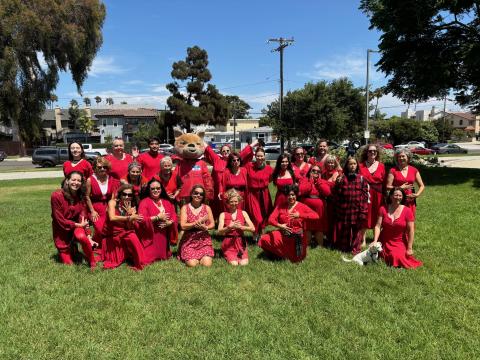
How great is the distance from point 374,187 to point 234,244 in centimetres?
248

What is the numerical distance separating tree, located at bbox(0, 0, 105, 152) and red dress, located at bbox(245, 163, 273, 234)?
3279 cm

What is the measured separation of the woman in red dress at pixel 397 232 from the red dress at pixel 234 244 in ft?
6.16

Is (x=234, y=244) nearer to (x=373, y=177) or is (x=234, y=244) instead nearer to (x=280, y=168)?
(x=280, y=168)

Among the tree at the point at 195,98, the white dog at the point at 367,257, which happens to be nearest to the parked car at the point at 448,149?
the tree at the point at 195,98

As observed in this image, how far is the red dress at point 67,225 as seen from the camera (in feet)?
17.6

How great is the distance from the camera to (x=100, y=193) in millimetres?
5664

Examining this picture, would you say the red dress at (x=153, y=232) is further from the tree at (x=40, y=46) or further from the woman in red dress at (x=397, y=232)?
the tree at (x=40, y=46)

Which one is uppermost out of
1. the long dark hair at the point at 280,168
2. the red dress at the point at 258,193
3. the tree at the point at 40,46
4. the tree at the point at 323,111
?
the tree at the point at 40,46

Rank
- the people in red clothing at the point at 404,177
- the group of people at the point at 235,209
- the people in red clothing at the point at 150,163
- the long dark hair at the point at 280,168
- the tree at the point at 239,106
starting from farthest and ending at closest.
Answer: the tree at the point at 239,106, the people in red clothing at the point at 150,163, the long dark hair at the point at 280,168, the people in red clothing at the point at 404,177, the group of people at the point at 235,209

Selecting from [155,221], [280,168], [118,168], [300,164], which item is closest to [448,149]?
[300,164]

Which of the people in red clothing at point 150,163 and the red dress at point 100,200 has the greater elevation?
the people in red clothing at point 150,163

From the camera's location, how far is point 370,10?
16938mm

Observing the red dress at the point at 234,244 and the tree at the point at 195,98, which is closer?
the red dress at the point at 234,244

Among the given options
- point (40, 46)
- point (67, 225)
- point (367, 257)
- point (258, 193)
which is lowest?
point (367, 257)
